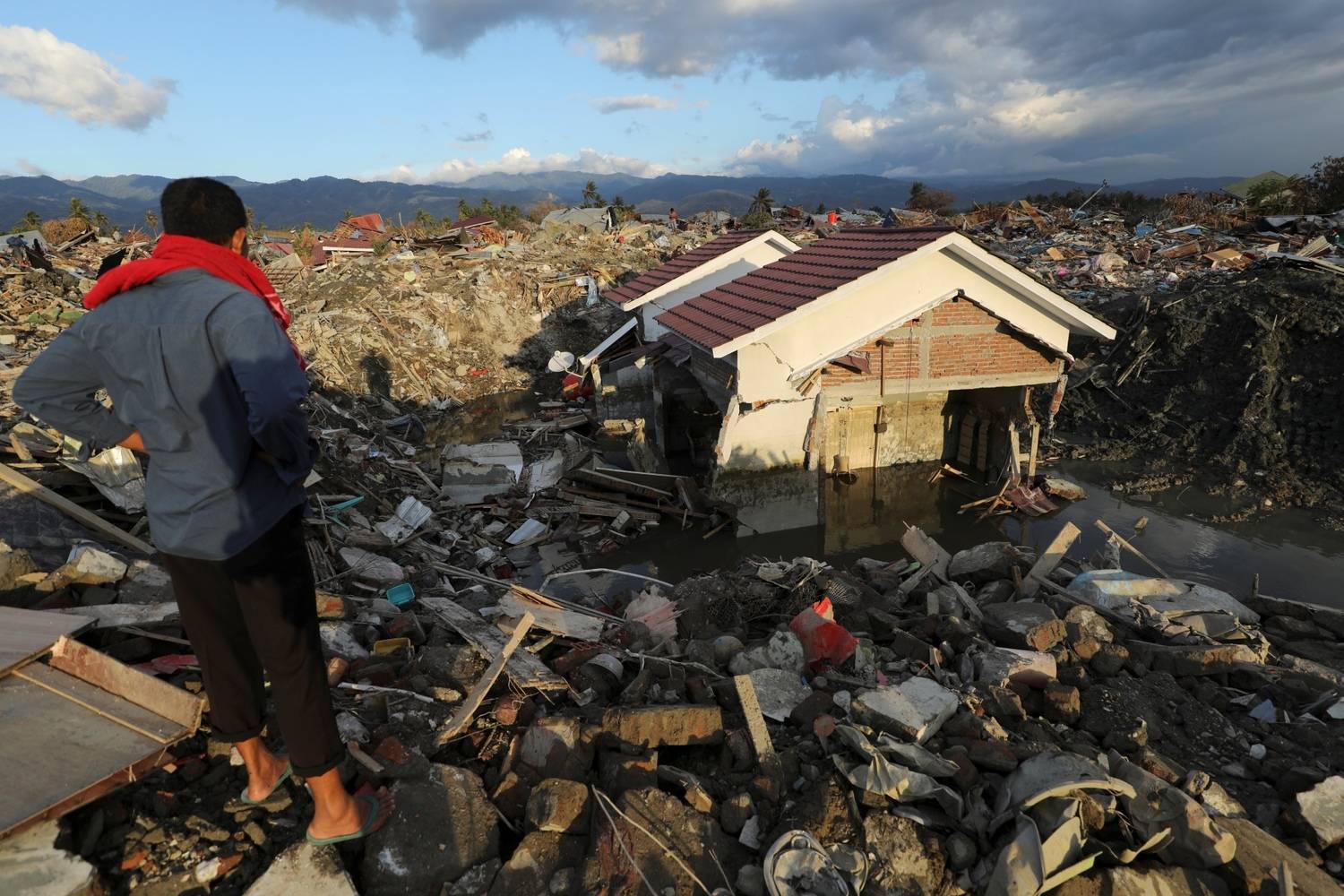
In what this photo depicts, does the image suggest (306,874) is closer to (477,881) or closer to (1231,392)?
(477,881)

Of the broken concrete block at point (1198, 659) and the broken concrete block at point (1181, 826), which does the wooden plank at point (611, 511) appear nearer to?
the broken concrete block at point (1198, 659)

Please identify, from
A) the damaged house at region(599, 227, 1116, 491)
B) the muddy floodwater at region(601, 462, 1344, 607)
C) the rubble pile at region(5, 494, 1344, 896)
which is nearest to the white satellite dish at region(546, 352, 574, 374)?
the damaged house at region(599, 227, 1116, 491)

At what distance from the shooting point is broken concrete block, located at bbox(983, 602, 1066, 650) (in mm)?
4887

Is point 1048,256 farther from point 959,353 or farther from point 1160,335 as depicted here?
point 959,353

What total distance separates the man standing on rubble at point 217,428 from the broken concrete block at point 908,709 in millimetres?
2608

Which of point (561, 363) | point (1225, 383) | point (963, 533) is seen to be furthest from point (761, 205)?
point (963, 533)

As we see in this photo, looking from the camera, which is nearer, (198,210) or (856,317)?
(198,210)

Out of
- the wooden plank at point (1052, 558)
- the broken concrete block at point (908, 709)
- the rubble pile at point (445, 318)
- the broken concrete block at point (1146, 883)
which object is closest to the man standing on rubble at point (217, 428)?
the broken concrete block at point (908, 709)

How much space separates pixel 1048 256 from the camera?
24.5 m

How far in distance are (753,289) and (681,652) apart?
7642mm

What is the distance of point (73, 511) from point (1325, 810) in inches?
314

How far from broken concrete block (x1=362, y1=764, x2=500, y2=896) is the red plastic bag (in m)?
2.62

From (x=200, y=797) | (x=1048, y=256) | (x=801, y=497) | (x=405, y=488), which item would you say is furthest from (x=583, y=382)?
(x=1048, y=256)

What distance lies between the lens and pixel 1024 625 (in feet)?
17.2
